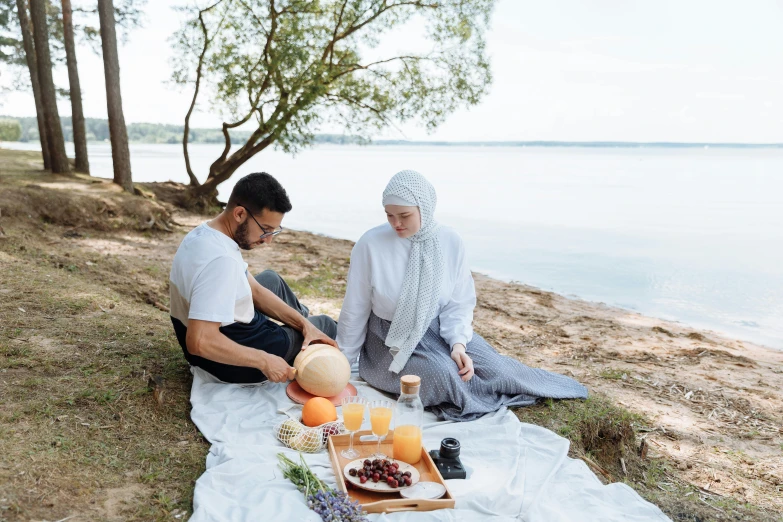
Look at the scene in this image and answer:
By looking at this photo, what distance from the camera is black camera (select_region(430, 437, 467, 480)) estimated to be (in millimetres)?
3283

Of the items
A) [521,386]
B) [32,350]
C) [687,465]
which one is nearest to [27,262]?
[32,350]

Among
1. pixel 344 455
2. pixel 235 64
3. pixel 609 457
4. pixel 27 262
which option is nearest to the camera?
pixel 344 455

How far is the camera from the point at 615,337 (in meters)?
7.68

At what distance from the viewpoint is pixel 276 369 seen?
12.9 feet

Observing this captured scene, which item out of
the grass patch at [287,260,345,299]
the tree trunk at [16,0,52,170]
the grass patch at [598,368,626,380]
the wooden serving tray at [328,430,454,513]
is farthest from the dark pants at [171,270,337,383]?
the tree trunk at [16,0,52,170]

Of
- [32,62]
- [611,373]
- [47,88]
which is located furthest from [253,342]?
[32,62]

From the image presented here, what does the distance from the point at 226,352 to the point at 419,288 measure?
1.34 metres

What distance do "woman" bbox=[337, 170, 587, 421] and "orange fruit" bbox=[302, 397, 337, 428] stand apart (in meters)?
0.65

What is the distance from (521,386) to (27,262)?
5.65 meters

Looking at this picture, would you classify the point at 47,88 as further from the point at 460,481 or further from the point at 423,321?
the point at 460,481

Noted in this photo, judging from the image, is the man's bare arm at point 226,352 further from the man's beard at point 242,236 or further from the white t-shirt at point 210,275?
the man's beard at point 242,236

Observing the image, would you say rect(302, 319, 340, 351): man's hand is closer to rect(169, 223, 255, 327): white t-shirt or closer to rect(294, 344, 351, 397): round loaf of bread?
rect(294, 344, 351, 397): round loaf of bread

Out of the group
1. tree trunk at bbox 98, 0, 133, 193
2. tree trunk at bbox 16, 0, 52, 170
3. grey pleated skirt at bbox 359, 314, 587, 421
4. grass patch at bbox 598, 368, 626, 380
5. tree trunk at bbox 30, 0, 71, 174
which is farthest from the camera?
tree trunk at bbox 16, 0, 52, 170

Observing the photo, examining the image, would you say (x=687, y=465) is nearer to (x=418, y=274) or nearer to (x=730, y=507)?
(x=730, y=507)
